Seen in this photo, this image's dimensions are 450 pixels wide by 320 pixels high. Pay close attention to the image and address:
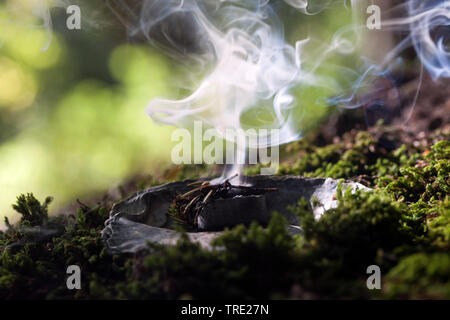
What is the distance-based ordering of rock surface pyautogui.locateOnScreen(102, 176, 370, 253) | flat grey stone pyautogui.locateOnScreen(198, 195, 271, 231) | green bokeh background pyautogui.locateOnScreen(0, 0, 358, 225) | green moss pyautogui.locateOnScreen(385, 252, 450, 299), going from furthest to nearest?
green bokeh background pyautogui.locateOnScreen(0, 0, 358, 225) < flat grey stone pyautogui.locateOnScreen(198, 195, 271, 231) < rock surface pyautogui.locateOnScreen(102, 176, 370, 253) < green moss pyautogui.locateOnScreen(385, 252, 450, 299)

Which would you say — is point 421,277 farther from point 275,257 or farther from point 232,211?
point 232,211

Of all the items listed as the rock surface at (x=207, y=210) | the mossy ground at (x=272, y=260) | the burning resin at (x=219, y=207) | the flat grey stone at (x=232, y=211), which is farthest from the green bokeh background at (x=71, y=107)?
the mossy ground at (x=272, y=260)

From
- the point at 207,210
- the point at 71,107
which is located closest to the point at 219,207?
the point at 207,210

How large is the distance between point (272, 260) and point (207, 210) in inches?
32.2

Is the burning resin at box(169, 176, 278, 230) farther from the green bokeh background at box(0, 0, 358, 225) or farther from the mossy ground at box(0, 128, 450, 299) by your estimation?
the green bokeh background at box(0, 0, 358, 225)

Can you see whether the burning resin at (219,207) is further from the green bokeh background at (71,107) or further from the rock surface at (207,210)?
the green bokeh background at (71,107)

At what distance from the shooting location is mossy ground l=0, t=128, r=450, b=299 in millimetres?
1649

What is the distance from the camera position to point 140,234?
7.15 ft

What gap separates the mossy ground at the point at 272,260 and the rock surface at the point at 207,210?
0.54 feet

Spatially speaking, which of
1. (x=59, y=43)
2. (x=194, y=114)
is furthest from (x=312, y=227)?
(x=59, y=43)

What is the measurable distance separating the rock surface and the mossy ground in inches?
6.4

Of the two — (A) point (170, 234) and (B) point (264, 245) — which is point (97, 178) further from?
(B) point (264, 245)

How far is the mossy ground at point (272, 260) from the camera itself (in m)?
1.65

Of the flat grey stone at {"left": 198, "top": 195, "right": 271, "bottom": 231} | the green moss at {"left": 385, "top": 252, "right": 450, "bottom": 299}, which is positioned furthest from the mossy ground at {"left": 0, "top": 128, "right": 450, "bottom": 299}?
the flat grey stone at {"left": 198, "top": 195, "right": 271, "bottom": 231}
